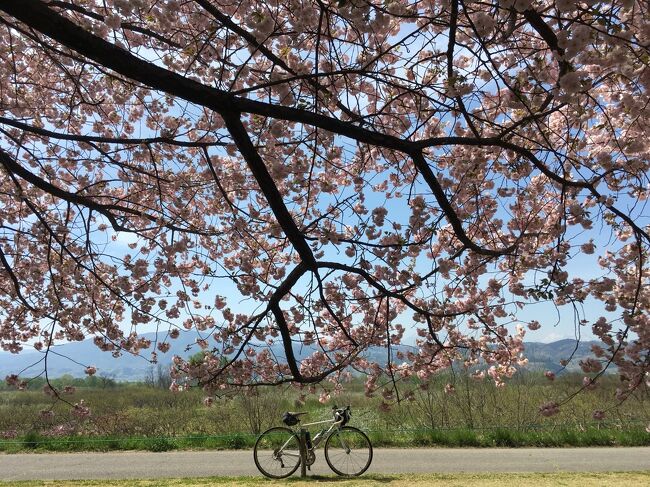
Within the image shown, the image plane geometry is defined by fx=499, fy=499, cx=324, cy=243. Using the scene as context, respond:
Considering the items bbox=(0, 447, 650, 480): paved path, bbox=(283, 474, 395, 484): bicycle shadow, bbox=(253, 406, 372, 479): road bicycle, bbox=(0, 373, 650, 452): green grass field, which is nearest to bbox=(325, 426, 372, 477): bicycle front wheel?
bbox=(253, 406, 372, 479): road bicycle

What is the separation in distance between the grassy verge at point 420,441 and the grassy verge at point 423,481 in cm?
264

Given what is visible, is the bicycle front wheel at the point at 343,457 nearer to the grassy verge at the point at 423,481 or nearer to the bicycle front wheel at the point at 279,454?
the grassy verge at the point at 423,481

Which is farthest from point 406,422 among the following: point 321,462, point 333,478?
point 333,478

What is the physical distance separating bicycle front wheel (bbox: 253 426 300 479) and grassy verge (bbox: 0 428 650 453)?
2.50m

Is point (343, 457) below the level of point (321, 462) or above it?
above

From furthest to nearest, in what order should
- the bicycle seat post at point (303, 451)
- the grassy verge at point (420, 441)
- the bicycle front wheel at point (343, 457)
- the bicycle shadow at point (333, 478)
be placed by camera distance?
the grassy verge at point (420, 441) < the bicycle front wheel at point (343, 457) < the bicycle seat post at point (303, 451) < the bicycle shadow at point (333, 478)

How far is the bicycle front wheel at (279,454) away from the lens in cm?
681

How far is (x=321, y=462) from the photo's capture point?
7.85m

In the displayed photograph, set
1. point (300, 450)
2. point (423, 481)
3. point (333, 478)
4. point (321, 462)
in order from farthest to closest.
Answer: point (321, 462) → point (300, 450) → point (333, 478) → point (423, 481)

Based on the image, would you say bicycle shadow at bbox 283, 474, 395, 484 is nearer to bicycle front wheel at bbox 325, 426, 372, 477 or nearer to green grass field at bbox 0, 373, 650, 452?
bicycle front wheel at bbox 325, 426, 372, 477

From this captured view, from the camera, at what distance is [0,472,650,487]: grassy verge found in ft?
19.7

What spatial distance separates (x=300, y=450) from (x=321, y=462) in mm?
1230

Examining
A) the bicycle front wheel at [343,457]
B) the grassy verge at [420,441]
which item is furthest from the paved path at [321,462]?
the grassy verge at [420,441]

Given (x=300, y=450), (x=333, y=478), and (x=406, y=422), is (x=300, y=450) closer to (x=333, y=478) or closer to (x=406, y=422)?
(x=333, y=478)
